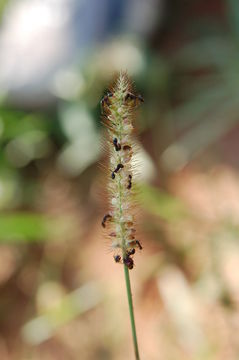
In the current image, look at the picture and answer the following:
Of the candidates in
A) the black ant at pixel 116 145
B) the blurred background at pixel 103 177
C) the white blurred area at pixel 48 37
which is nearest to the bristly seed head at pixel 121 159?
the black ant at pixel 116 145

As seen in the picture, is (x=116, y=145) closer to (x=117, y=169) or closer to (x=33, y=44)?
(x=117, y=169)

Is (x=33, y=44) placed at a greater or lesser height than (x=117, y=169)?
greater

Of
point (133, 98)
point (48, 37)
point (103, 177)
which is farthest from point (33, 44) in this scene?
point (133, 98)

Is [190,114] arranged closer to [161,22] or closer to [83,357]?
[161,22]

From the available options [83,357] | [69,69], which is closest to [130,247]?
[83,357]

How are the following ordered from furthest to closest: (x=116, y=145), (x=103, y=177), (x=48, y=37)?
(x=48, y=37) < (x=103, y=177) < (x=116, y=145)

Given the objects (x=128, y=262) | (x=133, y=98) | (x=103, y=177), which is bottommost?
(x=128, y=262)
